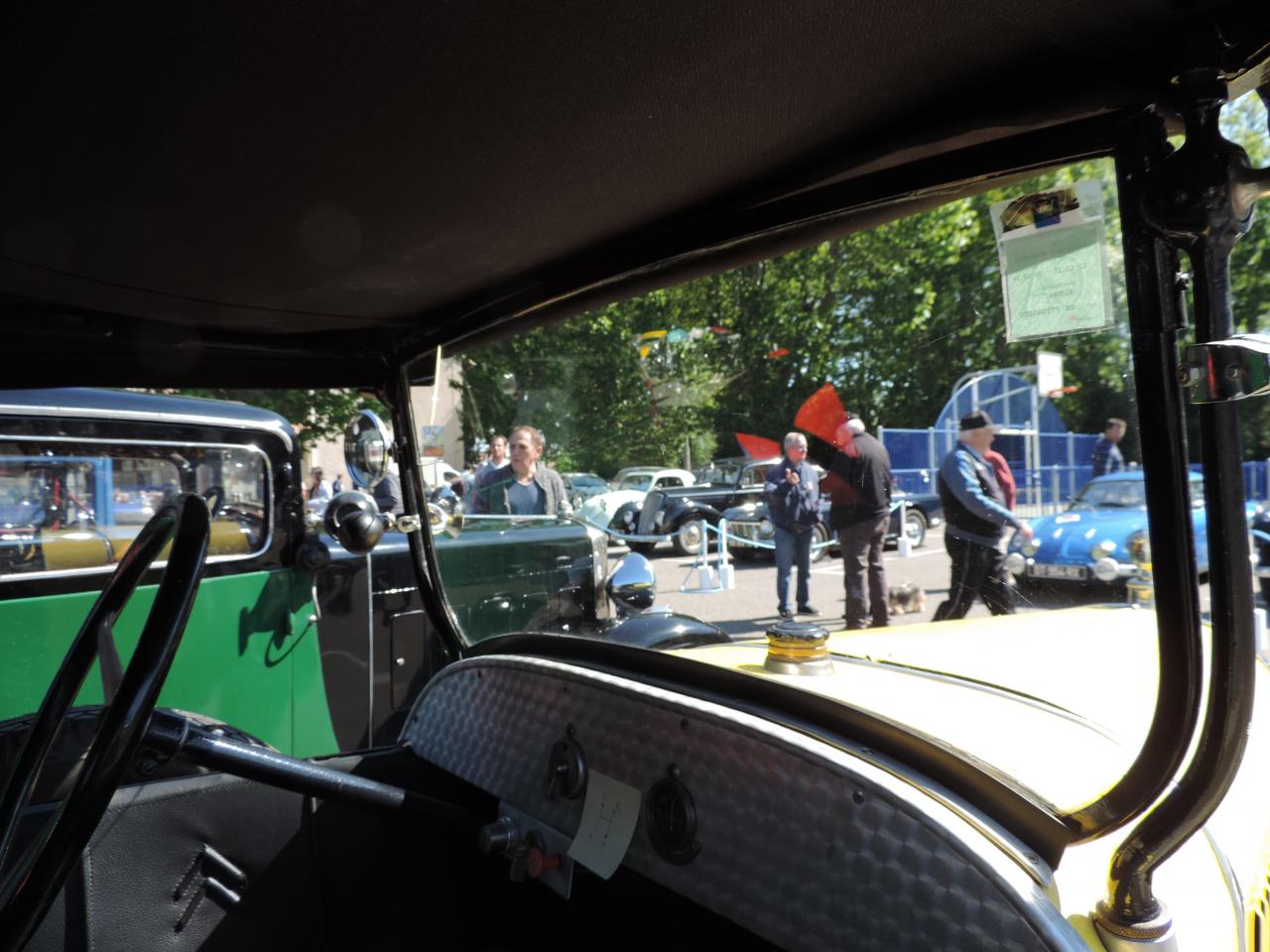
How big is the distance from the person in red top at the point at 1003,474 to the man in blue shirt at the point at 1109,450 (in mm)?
114

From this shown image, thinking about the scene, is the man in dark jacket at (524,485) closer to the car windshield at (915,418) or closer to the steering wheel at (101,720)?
the car windshield at (915,418)

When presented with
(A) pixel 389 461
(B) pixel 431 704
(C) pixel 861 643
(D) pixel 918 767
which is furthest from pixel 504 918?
(A) pixel 389 461

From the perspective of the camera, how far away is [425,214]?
146cm

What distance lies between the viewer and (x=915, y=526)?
Answer: 1.15 metres

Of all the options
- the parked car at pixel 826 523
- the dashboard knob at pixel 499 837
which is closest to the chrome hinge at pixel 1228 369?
the parked car at pixel 826 523

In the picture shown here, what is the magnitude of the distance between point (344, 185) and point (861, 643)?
1.16 metres

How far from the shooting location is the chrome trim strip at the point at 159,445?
10.2 ft

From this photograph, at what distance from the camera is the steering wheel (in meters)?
0.96

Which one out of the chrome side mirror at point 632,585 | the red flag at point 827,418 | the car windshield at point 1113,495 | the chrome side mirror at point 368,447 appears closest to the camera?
the car windshield at point 1113,495

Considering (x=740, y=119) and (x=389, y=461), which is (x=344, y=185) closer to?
(x=740, y=119)

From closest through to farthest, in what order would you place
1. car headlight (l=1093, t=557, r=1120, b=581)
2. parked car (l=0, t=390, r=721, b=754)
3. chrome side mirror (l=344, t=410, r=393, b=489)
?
car headlight (l=1093, t=557, r=1120, b=581), chrome side mirror (l=344, t=410, r=393, b=489), parked car (l=0, t=390, r=721, b=754)

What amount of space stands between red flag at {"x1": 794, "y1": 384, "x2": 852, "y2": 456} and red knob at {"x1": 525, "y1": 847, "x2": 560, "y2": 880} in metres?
0.85

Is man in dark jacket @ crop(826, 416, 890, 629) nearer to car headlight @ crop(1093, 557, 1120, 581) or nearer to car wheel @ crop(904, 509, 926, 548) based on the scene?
car wheel @ crop(904, 509, 926, 548)

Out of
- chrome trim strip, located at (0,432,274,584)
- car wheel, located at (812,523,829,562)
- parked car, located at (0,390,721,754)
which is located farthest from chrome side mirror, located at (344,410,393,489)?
car wheel, located at (812,523,829,562)
